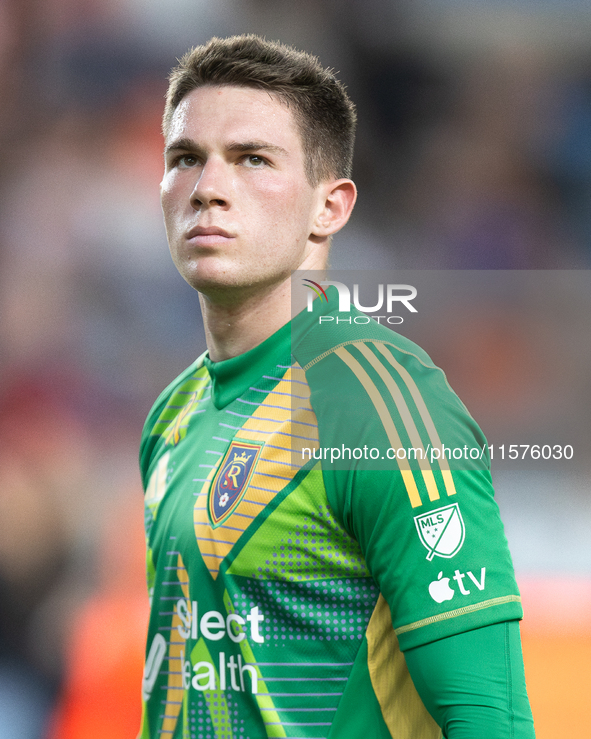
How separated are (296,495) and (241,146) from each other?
614 millimetres

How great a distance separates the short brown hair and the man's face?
3 centimetres

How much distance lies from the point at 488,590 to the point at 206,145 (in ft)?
2.86

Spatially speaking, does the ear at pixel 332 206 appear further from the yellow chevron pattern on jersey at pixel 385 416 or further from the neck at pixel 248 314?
the yellow chevron pattern on jersey at pixel 385 416

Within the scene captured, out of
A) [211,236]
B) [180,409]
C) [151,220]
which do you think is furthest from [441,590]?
[151,220]

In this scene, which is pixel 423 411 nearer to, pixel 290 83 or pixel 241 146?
pixel 241 146

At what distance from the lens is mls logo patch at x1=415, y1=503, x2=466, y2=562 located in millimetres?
1018

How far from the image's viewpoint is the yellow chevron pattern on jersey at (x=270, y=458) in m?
1.16

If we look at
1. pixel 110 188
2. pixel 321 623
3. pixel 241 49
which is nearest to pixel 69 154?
pixel 110 188

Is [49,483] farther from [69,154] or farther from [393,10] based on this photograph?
[393,10]

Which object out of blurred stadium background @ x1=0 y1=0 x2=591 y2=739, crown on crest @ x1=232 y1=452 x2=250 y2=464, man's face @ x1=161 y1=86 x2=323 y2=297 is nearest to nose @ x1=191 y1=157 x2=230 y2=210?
man's face @ x1=161 y1=86 x2=323 y2=297

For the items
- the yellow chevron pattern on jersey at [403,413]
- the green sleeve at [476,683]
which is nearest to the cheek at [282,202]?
the yellow chevron pattern on jersey at [403,413]

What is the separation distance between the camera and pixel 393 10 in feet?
13.1

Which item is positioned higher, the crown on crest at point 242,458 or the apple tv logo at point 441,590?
the crown on crest at point 242,458
